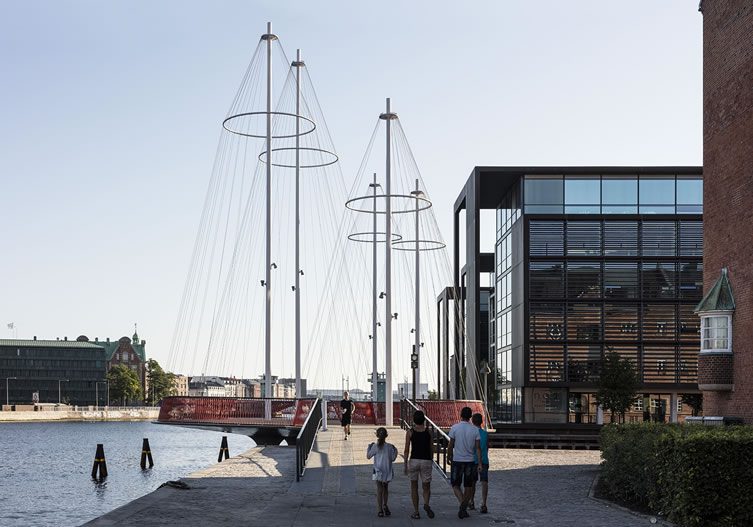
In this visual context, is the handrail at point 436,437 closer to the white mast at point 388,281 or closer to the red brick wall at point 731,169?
the white mast at point 388,281

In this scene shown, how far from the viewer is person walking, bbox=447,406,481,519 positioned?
17828mm

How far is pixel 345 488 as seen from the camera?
2234 cm

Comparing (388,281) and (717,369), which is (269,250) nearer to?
(388,281)

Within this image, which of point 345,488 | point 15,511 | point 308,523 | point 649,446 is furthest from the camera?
point 15,511

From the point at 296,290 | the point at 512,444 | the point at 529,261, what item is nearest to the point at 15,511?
the point at 296,290

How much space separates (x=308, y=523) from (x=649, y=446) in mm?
6527

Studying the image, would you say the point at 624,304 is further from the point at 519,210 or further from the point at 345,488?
the point at 345,488

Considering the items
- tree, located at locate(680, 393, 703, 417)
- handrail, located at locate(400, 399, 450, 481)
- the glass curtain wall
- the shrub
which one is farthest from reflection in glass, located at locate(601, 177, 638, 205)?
the shrub

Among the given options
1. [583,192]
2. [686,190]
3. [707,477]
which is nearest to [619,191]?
[583,192]

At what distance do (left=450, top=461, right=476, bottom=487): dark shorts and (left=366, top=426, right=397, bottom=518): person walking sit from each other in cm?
107

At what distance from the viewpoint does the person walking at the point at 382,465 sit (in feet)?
58.4

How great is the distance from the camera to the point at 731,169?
26.4 m

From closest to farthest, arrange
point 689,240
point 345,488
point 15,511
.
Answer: point 345,488 → point 15,511 → point 689,240

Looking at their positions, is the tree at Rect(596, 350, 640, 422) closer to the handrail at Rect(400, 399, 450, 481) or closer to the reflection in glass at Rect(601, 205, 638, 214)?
the reflection in glass at Rect(601, 205, 638, 214)
